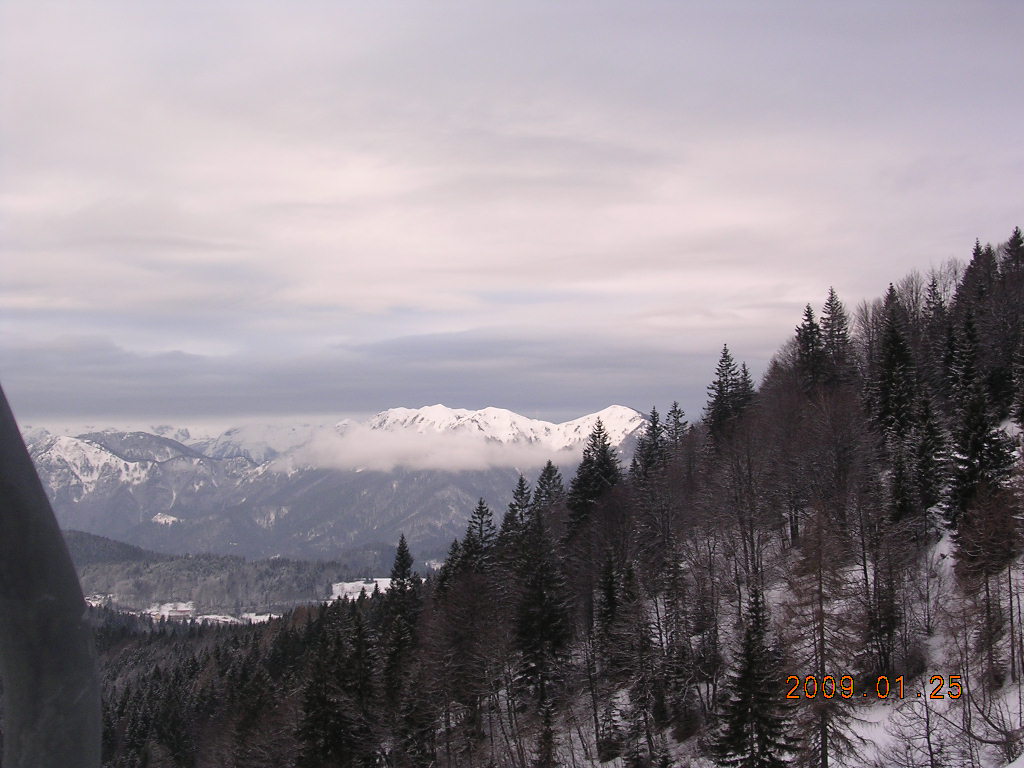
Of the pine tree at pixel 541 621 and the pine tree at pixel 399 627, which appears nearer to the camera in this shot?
the pine tree at pixel 541 621

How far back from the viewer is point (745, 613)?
44.5 m

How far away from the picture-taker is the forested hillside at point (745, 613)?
109 ft

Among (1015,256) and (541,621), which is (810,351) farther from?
(541,621)

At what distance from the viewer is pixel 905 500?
166 feet

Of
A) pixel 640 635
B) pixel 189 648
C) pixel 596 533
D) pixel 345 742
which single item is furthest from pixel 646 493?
pixel 189 648

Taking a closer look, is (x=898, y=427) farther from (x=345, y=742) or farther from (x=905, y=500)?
(x=345, y=742)

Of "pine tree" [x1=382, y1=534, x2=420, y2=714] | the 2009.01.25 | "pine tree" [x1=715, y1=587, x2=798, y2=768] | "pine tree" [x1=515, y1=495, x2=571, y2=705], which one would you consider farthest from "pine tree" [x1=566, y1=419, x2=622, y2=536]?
"pine tree" [x1=715, y1=587, x2=798, y2=768]

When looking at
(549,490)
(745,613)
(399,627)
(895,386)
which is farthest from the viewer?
(549,490)

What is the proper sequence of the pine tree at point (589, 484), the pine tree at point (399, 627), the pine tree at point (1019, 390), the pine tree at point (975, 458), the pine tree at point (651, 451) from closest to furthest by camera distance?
the pine tree at point (975, 458)
the pine tree at point (399, 627)
the pine tree at point (1019, 390)
the pine tree at point (589, 484)
the pine tree at point (651, 451)

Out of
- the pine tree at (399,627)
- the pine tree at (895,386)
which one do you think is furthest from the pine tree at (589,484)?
the pine tree at (895,386)

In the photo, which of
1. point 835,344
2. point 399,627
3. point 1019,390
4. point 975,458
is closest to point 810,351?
point 835,344

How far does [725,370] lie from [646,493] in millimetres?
27472

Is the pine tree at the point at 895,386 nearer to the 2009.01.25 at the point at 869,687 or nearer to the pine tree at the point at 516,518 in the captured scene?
the 2009.01.25 at the point at 869,687

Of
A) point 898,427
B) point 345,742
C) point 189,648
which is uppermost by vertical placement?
point 898,427
